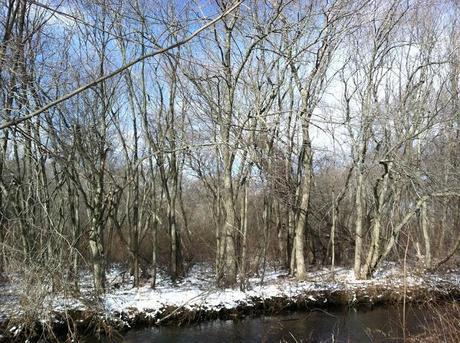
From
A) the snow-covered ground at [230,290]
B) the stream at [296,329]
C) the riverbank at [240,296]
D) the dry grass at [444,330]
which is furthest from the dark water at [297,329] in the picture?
the dry grass at [444,330]

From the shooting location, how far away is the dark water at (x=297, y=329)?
34.5ft

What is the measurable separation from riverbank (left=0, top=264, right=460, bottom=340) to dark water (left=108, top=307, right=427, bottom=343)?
39 cm

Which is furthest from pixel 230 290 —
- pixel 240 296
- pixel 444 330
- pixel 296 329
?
pixel 444 330

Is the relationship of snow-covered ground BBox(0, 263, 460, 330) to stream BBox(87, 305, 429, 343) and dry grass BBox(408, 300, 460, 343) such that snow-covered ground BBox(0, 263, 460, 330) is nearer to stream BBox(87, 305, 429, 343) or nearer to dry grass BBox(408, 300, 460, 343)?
stream BBox(87, 305, 429, 343)

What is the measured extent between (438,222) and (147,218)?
43.1 ft

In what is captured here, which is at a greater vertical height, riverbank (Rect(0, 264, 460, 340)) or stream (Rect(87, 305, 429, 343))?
riverbank (Rect(0, 264, 460, 340))

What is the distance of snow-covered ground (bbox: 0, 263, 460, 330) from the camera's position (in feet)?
40.2

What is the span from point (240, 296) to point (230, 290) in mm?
718

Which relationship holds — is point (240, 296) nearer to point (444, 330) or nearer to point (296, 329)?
point (296, 329)

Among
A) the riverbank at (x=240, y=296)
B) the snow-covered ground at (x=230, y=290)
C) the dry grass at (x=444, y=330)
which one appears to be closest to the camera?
the dry grass at (x=444, y=330)

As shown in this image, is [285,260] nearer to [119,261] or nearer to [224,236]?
[224,236]

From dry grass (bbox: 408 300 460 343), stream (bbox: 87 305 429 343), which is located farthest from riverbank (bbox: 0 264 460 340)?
dry grass (bbox: 408 300 460 343)

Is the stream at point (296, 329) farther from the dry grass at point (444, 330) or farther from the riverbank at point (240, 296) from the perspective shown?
the dry grass at point (444, 330)

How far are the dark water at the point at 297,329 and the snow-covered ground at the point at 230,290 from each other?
73 cm
